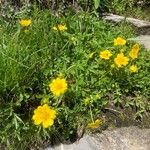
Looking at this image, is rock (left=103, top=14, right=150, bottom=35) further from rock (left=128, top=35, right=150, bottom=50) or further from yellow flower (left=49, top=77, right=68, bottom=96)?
yellow flower (left=49, top=77, right=68, bottom=96)

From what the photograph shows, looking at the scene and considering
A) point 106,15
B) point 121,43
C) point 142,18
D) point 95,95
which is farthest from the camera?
point 142,18

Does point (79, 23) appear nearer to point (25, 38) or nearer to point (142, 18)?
point (25, 38)

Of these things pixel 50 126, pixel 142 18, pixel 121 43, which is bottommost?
pixel 142 18

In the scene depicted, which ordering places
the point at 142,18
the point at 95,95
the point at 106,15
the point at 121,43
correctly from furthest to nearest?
the point at 142,18, the point at 106,15, the point at 121,43, the point at 95,95

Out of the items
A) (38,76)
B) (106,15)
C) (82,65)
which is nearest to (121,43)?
(82,65)

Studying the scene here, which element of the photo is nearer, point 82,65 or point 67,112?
point 67,112
